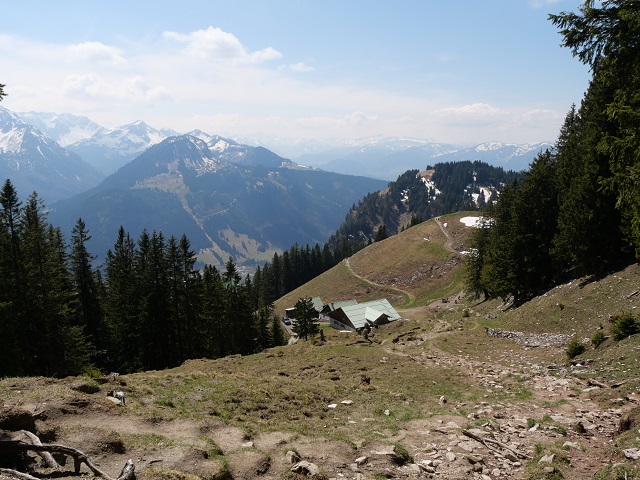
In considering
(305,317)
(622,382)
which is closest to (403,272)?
(305,317)

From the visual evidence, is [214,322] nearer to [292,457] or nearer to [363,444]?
[363,444]

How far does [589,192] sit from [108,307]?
188 ft

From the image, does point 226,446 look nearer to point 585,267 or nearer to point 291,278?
point 585,267

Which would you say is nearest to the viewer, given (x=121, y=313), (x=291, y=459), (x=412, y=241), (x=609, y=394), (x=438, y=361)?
(x=291, y=459)

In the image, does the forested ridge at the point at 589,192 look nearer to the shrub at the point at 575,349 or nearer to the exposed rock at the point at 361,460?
the shrub at the point at 575,349

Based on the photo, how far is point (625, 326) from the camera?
21797 mm

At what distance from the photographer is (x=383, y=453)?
470 inches

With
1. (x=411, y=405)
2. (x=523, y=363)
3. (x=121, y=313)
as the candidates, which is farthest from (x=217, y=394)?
(x=121, y=313)

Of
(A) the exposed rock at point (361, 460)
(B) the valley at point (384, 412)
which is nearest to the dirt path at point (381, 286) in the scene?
(B) the valley at point (384, 412)

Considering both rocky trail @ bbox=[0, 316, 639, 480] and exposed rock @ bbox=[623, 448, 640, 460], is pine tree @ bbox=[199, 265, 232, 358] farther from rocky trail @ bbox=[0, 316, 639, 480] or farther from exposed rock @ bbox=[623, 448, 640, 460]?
exposed rock @ bbox=[623, 448, 640, 460]

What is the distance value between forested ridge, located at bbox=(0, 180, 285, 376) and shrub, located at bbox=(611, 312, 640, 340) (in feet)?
117

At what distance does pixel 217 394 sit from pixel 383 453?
8.40 metres

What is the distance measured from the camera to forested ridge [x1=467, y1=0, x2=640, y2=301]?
13531 millimetres

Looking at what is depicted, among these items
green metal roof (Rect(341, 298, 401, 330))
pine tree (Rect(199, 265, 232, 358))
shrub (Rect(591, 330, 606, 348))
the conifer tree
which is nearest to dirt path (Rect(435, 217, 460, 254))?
green metal roof (Rect(341, 298, 401, 330))
